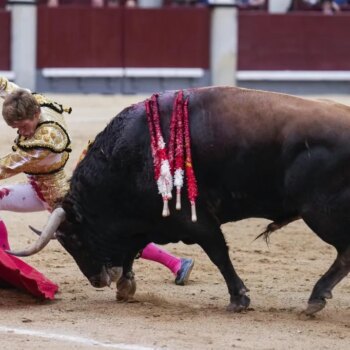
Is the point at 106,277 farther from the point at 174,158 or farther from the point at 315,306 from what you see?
the point at 315,306

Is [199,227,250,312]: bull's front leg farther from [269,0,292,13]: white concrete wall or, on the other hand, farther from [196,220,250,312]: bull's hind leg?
[269,0,292,13]: white concrete wall

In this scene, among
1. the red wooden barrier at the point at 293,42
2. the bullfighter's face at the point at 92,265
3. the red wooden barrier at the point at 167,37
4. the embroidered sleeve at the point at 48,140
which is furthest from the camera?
the red wooden barrier at the point at 293,42

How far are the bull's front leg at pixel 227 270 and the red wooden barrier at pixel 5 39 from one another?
30.9ft

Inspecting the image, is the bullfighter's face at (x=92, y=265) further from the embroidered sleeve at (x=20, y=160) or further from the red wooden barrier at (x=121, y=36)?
the red wooden barrier at (x=121, y=36)

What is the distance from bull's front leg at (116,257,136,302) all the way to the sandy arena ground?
2.0 inches

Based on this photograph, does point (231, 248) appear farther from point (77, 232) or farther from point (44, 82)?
point (44, 82)

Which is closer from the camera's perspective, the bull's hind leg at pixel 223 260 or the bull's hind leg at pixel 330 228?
the bull's hind leg at pixel 330 228

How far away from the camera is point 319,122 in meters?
5.62

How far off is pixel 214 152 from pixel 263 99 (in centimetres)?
33

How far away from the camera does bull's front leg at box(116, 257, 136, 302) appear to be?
6016mm

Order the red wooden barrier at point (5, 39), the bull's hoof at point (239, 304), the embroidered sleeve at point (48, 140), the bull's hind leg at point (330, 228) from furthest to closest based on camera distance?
the red wooden barrier at point (5, 39), the embroidered sleeve at point (48, 140), the bull's hoof at point (239, 304), the bull's hind leg at point (330, 228)

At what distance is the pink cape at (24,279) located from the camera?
603 centimetres

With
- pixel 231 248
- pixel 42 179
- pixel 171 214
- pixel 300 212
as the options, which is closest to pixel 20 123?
pixel 42 179

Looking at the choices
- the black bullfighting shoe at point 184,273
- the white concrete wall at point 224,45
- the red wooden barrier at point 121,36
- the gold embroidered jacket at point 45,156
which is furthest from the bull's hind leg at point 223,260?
the white concrete wall at point 224,45
